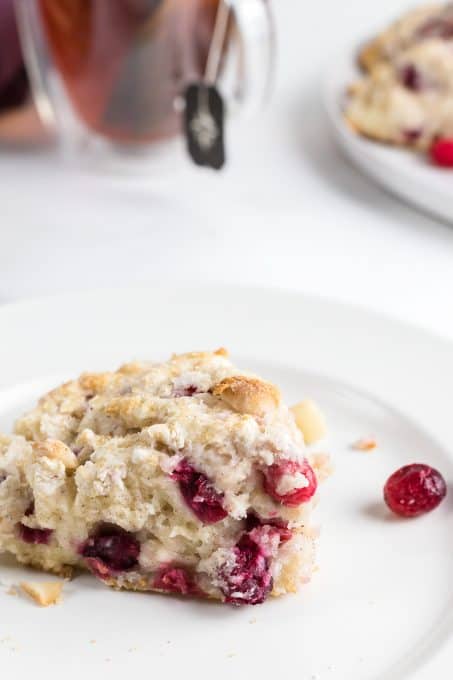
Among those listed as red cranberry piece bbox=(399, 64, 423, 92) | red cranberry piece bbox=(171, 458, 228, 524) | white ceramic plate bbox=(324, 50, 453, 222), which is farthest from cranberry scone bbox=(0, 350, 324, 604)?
red cranberry piece bbox=(399, 64, 423, 92)

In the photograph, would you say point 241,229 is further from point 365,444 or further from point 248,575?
point 248,575

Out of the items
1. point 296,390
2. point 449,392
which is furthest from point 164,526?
point 449,392

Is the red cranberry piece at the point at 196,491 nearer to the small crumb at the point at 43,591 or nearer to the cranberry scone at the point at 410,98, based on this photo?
the small crumb at the point at 43,591

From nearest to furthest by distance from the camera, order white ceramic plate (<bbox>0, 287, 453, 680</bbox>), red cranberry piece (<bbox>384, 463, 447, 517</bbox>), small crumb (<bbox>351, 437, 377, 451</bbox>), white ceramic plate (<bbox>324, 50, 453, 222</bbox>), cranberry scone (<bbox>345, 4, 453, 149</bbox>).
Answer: white ceramic plate (<bbox>0, 287, 453, 680</bbox>) → red cranberry piece (<bbox>384, 463, 447, 517</bbox>) → small crumb (<bbox>351, 437, 377, 451</bbox>) → white ceramic plate (<bbox>324, 50, 453, 222</bbox>) → cranberry scone (<bbox>345, 4, 453, 149</bbox>)

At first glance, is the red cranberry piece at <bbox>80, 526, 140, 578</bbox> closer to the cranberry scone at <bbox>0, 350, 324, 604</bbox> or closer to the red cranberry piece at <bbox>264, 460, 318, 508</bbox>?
the cranberry scone at <bbox>0, 350, 324, 604</bbox>

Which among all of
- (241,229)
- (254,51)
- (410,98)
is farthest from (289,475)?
(410,98)

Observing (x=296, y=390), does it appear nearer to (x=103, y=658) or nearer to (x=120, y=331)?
(x=120, y=331)
